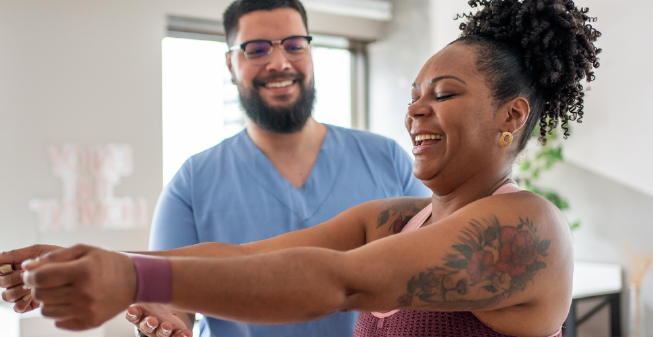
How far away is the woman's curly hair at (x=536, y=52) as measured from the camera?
975mm

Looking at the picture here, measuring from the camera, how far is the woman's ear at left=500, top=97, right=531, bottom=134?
38.0 inches

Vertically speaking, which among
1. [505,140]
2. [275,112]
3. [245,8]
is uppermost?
[245,8]

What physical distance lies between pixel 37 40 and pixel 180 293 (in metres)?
3.25

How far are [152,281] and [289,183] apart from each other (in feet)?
3.49

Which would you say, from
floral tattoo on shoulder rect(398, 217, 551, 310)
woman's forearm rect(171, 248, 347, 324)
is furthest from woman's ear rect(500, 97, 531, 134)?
woman's forearm rect(171, 248, 347, 324)

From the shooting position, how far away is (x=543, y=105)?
1.06 metres

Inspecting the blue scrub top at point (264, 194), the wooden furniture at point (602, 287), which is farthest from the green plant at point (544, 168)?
the blue scrub top at point (264, 194)

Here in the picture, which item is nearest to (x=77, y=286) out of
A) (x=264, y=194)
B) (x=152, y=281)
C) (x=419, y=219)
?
(x=152, y=281)

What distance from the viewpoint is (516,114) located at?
97 centimetres

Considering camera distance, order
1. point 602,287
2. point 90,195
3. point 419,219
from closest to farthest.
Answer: point 419,219 < point 602,287 < point 90,195

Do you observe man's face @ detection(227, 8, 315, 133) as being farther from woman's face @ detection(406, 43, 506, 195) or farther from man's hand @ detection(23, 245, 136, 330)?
man's hand @ detection(23, 245, 136, 330)

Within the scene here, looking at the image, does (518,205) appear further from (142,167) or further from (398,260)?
(142,167)

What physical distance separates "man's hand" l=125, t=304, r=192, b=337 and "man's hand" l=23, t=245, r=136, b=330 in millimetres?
603

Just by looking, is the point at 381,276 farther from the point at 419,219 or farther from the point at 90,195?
the point at 90,195
